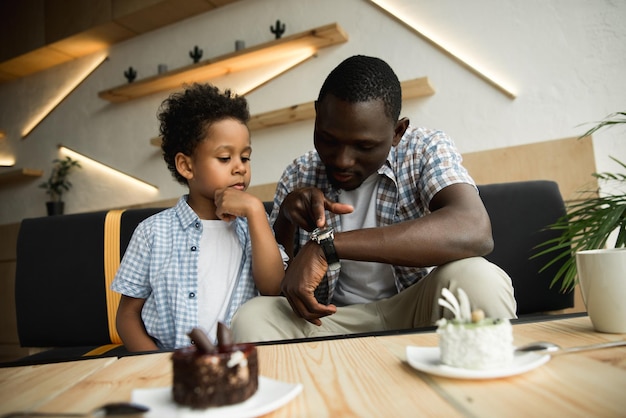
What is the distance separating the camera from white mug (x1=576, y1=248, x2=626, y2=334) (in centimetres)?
69

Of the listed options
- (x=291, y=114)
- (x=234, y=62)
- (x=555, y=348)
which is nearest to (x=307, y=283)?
(x=555, y=348)

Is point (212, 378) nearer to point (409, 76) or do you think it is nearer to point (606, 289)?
point (606, 289)

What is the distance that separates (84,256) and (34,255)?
0.70ft

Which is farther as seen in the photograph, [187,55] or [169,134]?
[187,55]

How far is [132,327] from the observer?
142 centimetres

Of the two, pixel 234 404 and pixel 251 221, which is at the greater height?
pixel 251 221

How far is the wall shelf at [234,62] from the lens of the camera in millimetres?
2990

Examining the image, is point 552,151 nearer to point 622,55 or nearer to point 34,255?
point 622,55

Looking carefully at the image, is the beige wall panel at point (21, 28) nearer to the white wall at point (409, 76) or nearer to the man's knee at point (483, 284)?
the white wall at point (409, 76)

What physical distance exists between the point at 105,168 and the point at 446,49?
2928 mm

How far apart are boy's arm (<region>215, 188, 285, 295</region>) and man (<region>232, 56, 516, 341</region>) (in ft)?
0.27

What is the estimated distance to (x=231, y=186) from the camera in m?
1.50

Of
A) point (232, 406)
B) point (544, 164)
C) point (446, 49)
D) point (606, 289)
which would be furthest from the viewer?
point (446, 49)

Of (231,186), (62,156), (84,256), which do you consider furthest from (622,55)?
(62,156)
